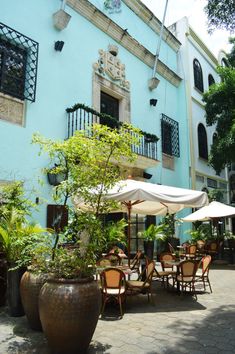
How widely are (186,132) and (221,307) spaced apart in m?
11.8

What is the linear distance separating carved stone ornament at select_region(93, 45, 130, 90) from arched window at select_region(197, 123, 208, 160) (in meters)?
6.44

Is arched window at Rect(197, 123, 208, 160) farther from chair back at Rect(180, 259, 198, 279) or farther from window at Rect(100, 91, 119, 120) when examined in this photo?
chair back at Rect(180, 259, 198, 279)

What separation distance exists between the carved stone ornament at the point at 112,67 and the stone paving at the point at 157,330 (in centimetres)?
871

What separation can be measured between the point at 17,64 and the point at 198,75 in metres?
12.4

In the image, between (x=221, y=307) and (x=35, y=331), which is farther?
(x=221, y=307)

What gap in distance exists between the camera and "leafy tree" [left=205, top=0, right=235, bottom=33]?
6895 millimetres

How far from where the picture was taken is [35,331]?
4477 millimetres

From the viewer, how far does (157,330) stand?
4.55 m

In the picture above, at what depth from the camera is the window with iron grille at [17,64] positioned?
8719 millimetres

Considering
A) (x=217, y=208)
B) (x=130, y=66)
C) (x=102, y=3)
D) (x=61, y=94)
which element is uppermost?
(x=102, y=3)

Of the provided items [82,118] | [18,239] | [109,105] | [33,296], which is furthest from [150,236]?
[33,296]

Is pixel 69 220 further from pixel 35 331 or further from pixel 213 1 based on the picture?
pixel 213 1

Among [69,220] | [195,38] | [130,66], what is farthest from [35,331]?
[195,38]

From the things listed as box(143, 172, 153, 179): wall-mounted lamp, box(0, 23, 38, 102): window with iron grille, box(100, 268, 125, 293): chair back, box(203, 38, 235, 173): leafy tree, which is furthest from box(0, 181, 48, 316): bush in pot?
box(203, 38, 235, 173): leafy tree
